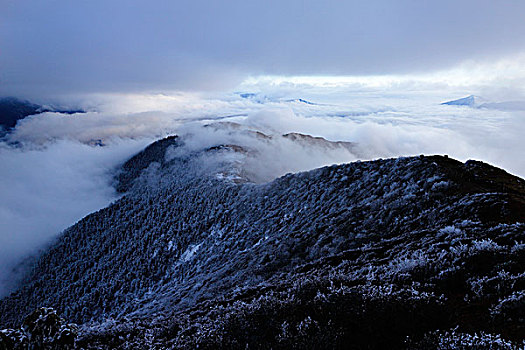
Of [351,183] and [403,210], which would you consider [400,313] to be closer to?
[403,210]

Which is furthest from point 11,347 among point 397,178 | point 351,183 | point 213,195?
point 213,195

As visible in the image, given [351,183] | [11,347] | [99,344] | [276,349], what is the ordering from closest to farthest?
[276,349], [11,347], [99,344], [351,183]

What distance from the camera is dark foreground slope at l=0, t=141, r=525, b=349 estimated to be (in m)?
7.01

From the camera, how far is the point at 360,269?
1327 cm

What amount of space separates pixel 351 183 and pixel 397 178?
7275 mm

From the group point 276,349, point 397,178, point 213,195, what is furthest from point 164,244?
point 276,349

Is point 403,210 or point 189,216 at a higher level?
point 403,210

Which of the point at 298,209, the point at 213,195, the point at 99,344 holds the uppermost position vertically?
the point at 99,344

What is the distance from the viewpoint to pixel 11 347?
8.23 meters

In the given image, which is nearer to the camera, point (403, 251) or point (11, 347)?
point (11, 347)

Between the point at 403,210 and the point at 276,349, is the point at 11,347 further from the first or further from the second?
the point at 403,210

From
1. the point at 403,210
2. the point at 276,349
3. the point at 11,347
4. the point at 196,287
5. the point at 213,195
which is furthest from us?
the point at 213,195

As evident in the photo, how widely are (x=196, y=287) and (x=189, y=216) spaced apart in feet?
182

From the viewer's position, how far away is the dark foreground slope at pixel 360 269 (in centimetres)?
701
